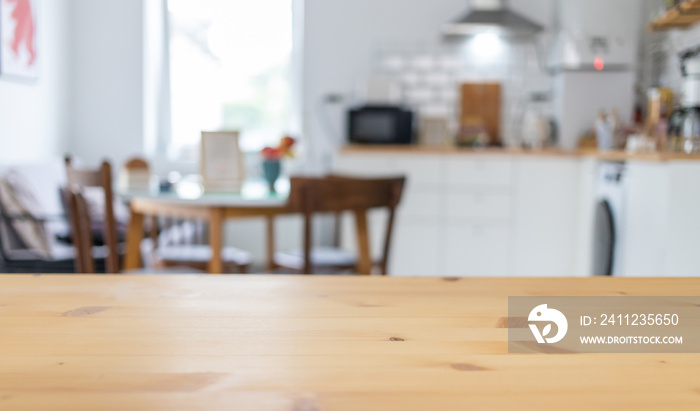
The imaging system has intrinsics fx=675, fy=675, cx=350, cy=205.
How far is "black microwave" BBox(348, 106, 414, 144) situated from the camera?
4.30 metres

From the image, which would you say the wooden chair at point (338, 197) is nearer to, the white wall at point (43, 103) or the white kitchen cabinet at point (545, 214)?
the white kitchen cabinet at point (545, 214)

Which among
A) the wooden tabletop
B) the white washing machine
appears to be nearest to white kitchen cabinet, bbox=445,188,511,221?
the white washing machine

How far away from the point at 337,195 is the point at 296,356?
5.34ft

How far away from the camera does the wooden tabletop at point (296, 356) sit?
0.39 m

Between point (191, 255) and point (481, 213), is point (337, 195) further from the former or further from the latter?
point (481, 213)

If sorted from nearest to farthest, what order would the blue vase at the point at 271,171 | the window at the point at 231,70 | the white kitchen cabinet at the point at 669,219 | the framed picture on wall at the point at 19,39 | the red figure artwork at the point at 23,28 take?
the white kitchen cabinet at the point at 669,219
the blue vase at the point at 271,171
the framed picture on wall at the point at 19,39
the red figure artwork at the point at 23,28
the window at the point at 231,70

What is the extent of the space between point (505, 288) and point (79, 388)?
0.42m

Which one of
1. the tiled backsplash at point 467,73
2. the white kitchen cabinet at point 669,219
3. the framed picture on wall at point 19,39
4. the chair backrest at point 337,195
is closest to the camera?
the chair backrest at point 337,195

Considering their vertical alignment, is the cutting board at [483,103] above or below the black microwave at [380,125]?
above

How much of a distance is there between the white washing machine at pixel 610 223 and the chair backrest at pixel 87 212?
7.27 ft

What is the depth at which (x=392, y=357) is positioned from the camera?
1.51ft

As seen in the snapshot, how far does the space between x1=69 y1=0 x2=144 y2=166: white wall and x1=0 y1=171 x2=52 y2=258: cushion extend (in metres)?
1.55

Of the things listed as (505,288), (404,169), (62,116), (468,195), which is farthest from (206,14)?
(505,288)

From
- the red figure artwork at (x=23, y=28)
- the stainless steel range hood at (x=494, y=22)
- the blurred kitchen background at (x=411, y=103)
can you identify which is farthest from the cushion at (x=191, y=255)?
the stainless steel range hood at (x=494, y=22)
